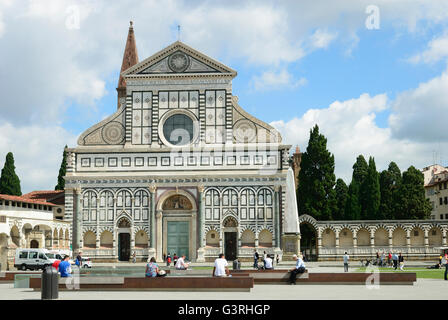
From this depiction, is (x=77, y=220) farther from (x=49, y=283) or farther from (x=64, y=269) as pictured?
(x=49, y=283)

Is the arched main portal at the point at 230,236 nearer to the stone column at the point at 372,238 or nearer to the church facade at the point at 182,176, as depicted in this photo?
the church facade at the point at 182,176

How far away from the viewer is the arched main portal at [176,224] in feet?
171

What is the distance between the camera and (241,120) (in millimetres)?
53219

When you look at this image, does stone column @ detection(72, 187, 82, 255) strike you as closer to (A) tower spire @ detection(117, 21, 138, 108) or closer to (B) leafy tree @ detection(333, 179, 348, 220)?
(A) tower spire @ detection(117, 21, 138, 108)

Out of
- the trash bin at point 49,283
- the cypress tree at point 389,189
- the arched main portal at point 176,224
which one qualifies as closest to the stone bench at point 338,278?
the trash bin at point 49,283

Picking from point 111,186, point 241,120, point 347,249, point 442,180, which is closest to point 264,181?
point 241,120

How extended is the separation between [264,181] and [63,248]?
59.8 ft

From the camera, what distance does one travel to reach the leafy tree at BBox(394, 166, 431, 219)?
60219mm

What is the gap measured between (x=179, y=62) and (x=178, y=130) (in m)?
6.10

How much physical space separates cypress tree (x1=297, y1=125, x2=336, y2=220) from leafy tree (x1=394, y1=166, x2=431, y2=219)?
22.4ft

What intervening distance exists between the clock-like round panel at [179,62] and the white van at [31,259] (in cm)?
2054

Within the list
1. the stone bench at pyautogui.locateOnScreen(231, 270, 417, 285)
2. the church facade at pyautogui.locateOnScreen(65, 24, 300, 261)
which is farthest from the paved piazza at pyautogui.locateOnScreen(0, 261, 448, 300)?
the church facade at pyautogui.locateOnScreen(65, 24, 300, 261)

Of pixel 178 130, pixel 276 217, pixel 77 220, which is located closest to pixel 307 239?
pixel 276 217
